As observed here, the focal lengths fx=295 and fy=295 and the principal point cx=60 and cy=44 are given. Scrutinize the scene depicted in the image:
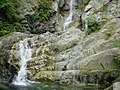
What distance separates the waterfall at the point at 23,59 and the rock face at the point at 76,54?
32 centimetres

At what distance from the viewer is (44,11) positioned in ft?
108

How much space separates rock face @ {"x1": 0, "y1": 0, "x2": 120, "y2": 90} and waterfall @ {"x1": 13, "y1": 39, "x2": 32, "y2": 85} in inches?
12.6

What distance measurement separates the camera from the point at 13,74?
68.4 ft

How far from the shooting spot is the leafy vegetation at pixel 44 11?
3225 cm

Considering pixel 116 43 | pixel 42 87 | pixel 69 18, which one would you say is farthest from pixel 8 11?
pixel 116 43

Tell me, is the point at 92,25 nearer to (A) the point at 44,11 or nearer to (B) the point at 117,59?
(B) the point at 117,59

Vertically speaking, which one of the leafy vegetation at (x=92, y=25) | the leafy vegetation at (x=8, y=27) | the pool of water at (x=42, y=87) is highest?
the leafy vegetation at (x=8, y=27)

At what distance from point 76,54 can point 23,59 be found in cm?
404

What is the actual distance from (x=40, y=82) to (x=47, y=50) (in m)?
3.76

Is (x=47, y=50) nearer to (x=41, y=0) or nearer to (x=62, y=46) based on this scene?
(x=62, y=46)

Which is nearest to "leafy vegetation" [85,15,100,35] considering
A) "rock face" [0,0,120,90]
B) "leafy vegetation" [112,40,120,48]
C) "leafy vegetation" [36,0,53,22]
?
"rock face" [0,0,120,90]

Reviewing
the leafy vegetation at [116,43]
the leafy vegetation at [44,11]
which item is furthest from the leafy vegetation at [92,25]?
the leafy vegetation at [44,11]

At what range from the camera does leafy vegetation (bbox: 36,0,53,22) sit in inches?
1270

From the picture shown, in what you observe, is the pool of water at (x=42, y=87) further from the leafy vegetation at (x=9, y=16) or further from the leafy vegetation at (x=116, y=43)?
the leafy vegetation at (x=9, y=16)
